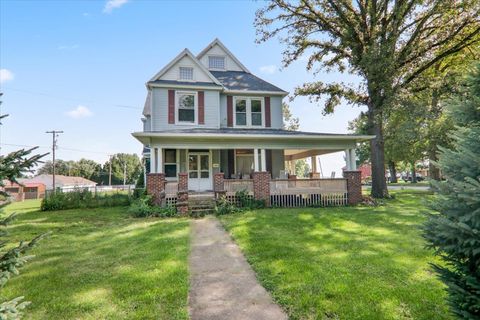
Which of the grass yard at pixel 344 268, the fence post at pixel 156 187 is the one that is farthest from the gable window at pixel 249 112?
the grass yard at pixel 344 268

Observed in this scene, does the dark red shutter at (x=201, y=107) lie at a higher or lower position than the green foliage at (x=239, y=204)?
higher

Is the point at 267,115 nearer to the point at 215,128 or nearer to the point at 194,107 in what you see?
the point at 215,128

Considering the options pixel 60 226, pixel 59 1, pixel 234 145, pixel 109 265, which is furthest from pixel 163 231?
pixel 59 1

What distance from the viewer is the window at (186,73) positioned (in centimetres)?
1519

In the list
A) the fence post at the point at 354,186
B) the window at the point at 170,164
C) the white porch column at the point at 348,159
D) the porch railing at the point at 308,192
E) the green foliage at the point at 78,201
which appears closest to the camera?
the porch railing at the point at 308,192

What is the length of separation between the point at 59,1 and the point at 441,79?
65.4ft

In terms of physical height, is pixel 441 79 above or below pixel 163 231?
above

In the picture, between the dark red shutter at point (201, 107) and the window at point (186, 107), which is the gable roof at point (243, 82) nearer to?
the dark red shutter at point (201, 107)

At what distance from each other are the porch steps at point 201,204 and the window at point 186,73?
22.3 feet

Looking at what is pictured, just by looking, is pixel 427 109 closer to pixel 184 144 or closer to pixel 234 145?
pixel 234 145

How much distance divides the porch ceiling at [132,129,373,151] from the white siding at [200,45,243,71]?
6784mm

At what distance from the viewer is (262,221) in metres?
8.83

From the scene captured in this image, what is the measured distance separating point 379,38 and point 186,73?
1186 cm

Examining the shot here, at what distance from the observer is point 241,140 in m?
13.1
